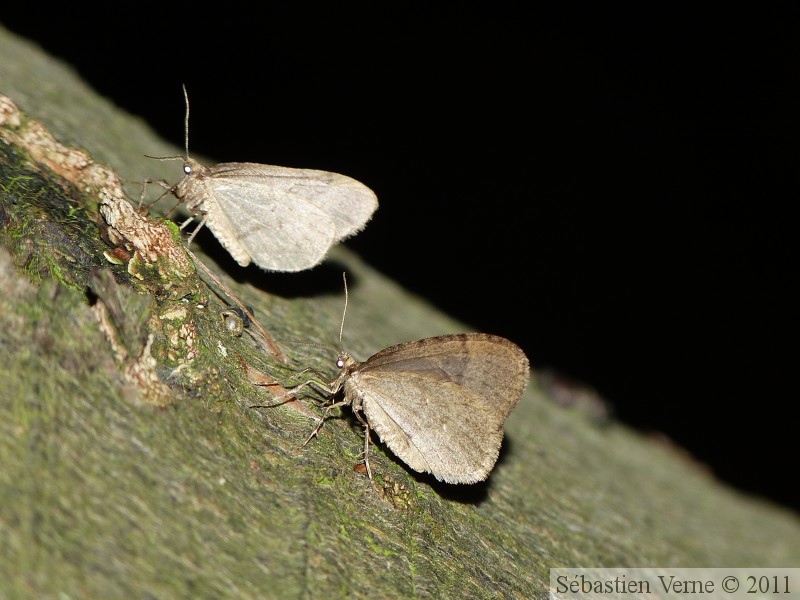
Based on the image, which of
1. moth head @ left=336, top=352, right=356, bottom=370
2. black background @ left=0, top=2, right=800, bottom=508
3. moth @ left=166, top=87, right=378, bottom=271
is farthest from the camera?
black background @ left=0, top=2, right=800, bottom=508

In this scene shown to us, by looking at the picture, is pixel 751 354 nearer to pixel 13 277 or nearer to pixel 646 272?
pixel 646 272

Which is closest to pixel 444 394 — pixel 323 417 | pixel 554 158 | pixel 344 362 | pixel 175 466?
pixel 344 362

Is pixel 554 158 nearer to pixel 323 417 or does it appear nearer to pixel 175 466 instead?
pixel 323 417

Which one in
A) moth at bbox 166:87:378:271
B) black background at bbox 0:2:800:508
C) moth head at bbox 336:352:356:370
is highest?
moth at bbox 166:87:378:271

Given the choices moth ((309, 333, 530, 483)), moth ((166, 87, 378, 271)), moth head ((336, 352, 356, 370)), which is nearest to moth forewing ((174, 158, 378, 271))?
moth ((166, 87, 378, 271))

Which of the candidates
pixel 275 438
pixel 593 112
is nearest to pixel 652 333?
pixel 593 112

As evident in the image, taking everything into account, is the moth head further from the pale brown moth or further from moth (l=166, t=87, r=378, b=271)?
moth (l=166, t=87, r=378, b=271)
